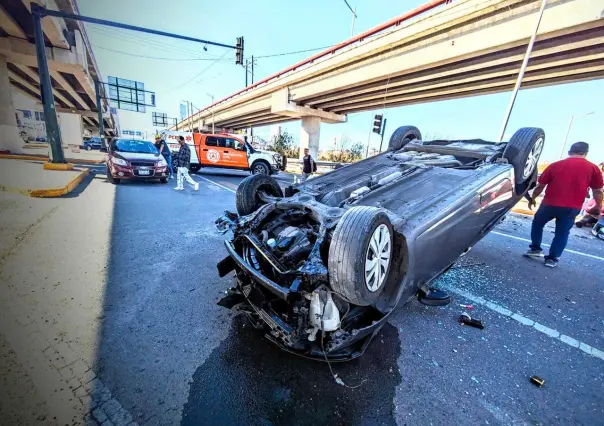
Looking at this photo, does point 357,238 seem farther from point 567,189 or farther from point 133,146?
point 133,146

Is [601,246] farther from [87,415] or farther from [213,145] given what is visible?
[213,145]

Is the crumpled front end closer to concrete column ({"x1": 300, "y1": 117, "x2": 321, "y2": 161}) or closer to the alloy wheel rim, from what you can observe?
the alloy wheel rim

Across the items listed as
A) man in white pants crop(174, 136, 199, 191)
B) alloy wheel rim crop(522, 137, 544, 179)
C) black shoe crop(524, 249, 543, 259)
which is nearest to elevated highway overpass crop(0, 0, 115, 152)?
man in white pants crop(174, 136, 199, 191)

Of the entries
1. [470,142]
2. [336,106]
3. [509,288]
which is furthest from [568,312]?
[336,106]

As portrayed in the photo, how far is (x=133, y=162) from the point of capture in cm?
817

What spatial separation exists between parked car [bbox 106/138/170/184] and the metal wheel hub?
8.67m

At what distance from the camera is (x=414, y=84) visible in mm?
14469

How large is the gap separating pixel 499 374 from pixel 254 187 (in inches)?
104

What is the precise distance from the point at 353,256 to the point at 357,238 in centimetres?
11

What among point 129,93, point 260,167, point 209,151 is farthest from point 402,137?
point 129,93

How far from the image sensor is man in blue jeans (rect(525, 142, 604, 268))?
3.73m

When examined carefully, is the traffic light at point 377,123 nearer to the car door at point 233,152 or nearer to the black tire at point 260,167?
the black tire at point 260,167

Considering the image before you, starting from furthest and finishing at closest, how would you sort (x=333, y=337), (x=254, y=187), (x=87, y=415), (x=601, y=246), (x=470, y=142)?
(x=601, y=246)
(x=470, y=142)
(x=254, y=187)
(x=333, y=337)
(x=87, y=415)

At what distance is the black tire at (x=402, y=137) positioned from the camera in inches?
186
